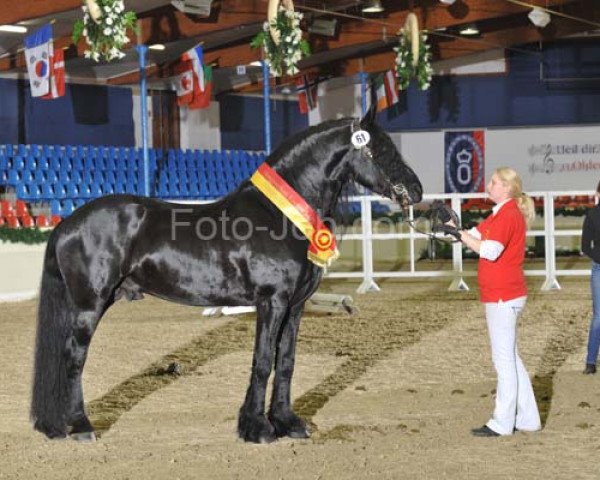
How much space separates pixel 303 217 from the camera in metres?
5.39

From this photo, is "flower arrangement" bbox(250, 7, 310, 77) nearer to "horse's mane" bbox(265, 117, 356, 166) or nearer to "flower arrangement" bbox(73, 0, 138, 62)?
"flower arrangement" bbox(73, 0, 138, 62)

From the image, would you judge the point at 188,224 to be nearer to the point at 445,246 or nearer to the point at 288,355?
the point at 288,355

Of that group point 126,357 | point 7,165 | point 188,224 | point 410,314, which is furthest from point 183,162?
point 188,224

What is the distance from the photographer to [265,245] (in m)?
5.35

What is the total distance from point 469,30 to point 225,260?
1930cm

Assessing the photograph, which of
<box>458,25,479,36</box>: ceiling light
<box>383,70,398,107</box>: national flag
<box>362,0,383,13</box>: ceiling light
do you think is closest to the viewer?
<box>362,0,383,13</box>: ceiling light

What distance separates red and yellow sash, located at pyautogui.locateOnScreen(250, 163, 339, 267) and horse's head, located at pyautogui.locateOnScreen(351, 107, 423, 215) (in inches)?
13.5

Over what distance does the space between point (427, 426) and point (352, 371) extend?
6.77 feet

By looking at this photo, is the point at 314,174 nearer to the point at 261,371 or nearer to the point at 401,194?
the point at 401,194

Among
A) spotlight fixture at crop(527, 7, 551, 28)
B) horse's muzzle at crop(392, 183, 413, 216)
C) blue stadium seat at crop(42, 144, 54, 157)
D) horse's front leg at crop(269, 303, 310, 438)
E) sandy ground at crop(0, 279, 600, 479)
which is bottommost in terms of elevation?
sandy ground at crop(0, 279, 600, 479)

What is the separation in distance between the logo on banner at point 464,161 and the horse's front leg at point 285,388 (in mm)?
20786

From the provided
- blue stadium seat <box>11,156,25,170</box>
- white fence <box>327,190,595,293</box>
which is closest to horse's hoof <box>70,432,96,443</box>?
white fence <box>327,190,595,293</box>

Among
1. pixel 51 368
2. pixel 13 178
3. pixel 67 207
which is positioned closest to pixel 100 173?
pixel 67 207

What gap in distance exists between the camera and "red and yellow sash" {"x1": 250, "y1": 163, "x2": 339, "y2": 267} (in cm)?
536
